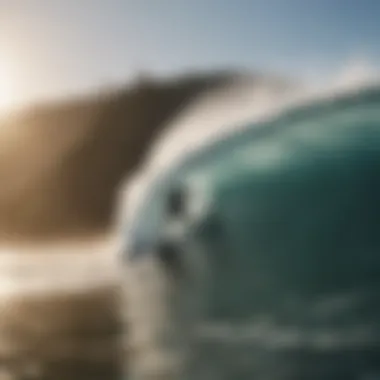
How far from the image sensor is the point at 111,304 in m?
1.26

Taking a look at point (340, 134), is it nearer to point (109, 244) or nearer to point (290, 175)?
point (290, 175)

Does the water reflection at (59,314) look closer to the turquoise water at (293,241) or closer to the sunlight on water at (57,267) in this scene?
the sunlight on water at (57,267)

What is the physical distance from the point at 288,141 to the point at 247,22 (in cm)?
23

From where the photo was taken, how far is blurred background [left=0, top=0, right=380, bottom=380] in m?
1.27

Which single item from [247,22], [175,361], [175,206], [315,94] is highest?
[247,22]

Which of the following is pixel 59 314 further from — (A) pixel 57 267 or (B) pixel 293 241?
(B) pixel 293 241

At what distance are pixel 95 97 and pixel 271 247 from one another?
0.41m

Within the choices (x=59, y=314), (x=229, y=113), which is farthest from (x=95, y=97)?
(x=59, y=314)

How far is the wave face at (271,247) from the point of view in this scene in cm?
120

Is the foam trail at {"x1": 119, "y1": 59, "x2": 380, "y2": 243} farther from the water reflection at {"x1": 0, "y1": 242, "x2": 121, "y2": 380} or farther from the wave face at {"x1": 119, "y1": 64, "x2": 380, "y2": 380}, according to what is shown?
the water reflection at {"x1": 0, "y1": 242, "x2": 121, "y2": 380}

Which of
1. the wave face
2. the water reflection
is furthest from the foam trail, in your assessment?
the water reflection

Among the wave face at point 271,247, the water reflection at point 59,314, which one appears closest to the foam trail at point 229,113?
the wave face at point 271,247

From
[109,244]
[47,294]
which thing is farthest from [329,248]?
[47,294]

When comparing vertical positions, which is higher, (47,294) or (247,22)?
(247,22)
